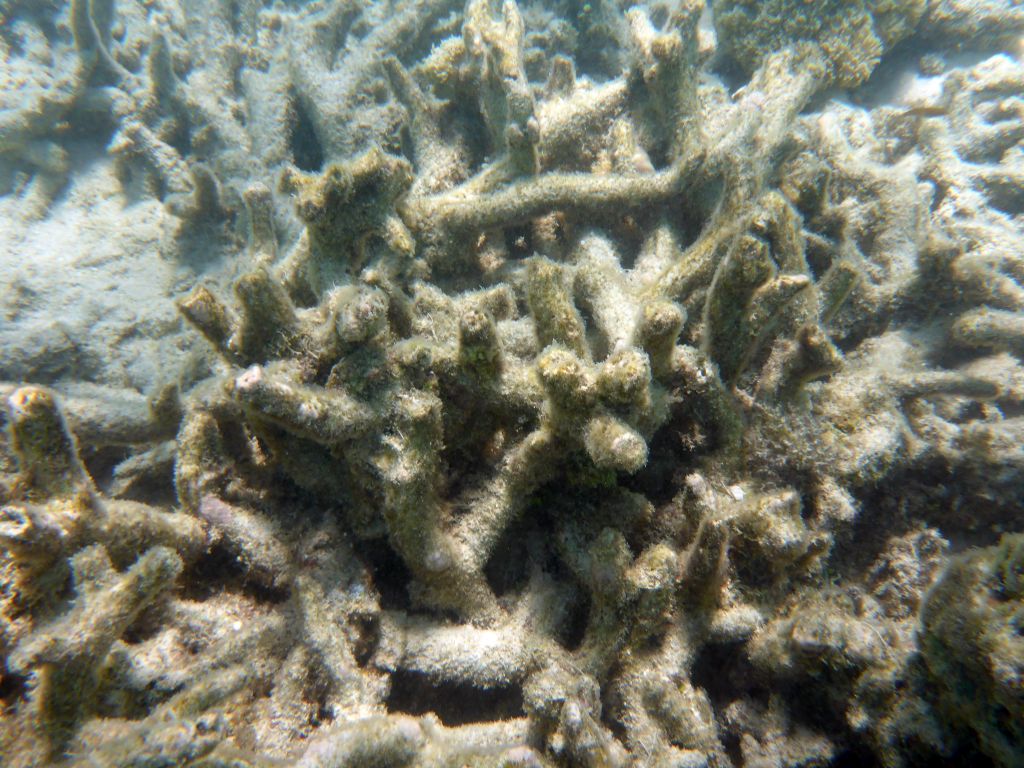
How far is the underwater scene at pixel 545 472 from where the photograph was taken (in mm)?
1778

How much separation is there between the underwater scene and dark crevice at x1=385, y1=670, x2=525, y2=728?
18 millimetres

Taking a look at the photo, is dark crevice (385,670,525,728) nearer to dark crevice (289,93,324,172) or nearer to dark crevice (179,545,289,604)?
dark crevice (179,545,289,604)

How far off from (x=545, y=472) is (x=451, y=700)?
1.08 metres

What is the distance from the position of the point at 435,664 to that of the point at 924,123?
6.41 metres

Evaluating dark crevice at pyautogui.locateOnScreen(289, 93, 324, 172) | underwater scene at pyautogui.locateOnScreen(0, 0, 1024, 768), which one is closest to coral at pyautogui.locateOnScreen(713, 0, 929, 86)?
underwater scene at pyautogui.locateOnScreen(0, 0, 1024, 768)

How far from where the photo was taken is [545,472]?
2160 mm

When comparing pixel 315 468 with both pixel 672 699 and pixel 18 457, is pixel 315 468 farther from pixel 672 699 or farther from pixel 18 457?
pixel 672 699

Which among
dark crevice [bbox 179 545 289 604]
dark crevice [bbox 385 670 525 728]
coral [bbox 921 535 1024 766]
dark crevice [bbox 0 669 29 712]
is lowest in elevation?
dark crevice [bbox 385 670 525 728]

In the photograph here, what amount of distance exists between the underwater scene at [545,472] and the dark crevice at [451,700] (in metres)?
0.02

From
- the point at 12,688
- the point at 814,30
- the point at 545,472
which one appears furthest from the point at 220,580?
the point at 814,30

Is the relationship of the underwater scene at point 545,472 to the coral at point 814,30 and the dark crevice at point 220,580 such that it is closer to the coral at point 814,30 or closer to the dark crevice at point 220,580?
the dark crevice at point 220,580

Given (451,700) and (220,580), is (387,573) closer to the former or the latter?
(451,700)

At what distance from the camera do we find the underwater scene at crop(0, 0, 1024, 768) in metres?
1.78

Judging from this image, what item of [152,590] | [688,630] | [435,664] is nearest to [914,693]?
[688,630]
